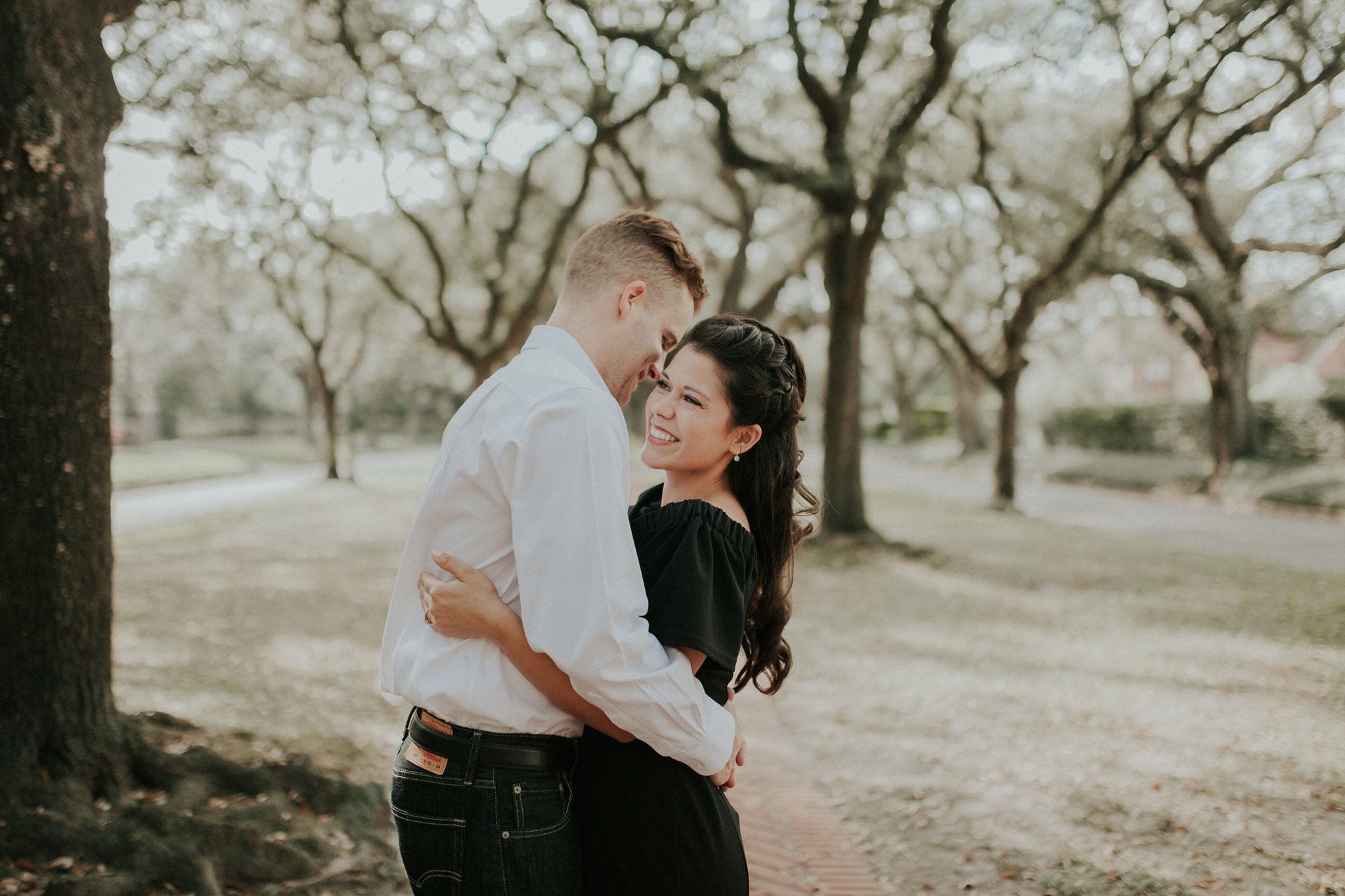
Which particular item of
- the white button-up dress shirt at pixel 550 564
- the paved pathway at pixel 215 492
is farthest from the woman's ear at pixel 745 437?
the paved pathway at pixel 215 492

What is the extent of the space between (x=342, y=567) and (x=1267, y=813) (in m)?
11.2

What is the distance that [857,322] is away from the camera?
569 inches

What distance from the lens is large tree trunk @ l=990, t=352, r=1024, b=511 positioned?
68.4 ft

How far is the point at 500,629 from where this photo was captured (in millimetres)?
1755

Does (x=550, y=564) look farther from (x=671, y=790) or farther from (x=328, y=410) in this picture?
(x=328, y=410)

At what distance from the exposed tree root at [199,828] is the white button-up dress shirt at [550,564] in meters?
2.15

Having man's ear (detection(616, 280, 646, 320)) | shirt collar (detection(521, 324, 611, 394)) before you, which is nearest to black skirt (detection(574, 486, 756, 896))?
shirt collar (detection(521, 324, 611, 394))

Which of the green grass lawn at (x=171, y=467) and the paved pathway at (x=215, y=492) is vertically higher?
the green grass lawn at (x=171, y=467)

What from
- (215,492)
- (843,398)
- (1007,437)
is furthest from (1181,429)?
(215,492)

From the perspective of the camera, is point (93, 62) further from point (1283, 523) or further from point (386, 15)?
point (1283, 523)

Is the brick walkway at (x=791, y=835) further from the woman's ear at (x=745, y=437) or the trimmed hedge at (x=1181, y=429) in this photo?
the trimmed hedge at (x=1181, y=429)

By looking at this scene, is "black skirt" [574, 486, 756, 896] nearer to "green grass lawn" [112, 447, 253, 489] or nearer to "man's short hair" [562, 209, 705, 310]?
"man's short hair" [562, 209, 705, 310]

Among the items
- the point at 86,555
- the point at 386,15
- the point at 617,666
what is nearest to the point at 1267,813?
the point at 617,666

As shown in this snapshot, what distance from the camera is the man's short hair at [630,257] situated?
2.09 meters
